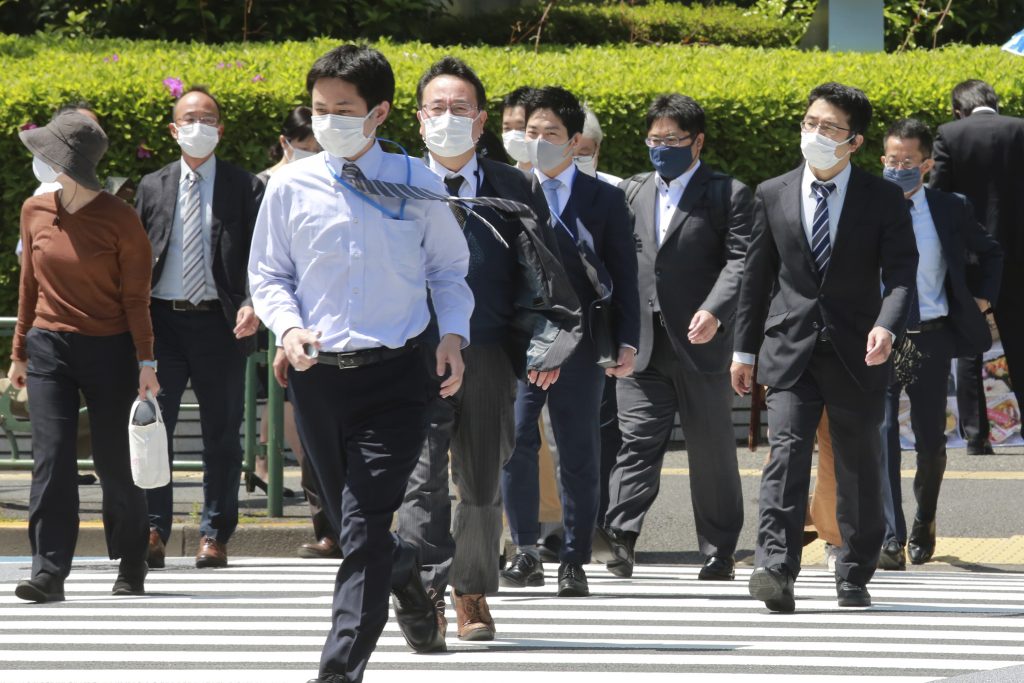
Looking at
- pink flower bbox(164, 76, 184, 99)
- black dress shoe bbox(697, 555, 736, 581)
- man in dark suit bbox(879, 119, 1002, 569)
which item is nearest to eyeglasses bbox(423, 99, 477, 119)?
black dress shoe bbox(697, 555, 736, 581)

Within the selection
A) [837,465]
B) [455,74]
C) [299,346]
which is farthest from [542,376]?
[299,346]

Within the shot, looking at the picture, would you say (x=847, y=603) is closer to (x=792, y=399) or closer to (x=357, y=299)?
(x=792, y=399)

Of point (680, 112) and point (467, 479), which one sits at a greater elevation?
point (680, 112)

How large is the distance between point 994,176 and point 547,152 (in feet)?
12.8

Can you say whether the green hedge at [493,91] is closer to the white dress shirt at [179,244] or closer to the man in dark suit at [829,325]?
the white dress shirt at [179,244]

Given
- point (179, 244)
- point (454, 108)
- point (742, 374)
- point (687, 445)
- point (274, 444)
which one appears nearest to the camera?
point (454, 108)

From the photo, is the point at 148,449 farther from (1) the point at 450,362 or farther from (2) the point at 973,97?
(2) the point at 973,97

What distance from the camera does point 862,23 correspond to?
16.9m

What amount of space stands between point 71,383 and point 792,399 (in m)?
Result: 3.04

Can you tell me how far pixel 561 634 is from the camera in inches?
290

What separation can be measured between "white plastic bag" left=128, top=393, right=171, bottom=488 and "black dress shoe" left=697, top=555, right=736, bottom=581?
267 centimetres

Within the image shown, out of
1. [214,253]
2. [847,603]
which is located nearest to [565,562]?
[847,603]

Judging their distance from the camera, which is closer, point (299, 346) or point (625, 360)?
point (299, 346)

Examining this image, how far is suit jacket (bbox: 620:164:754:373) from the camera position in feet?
31.2
